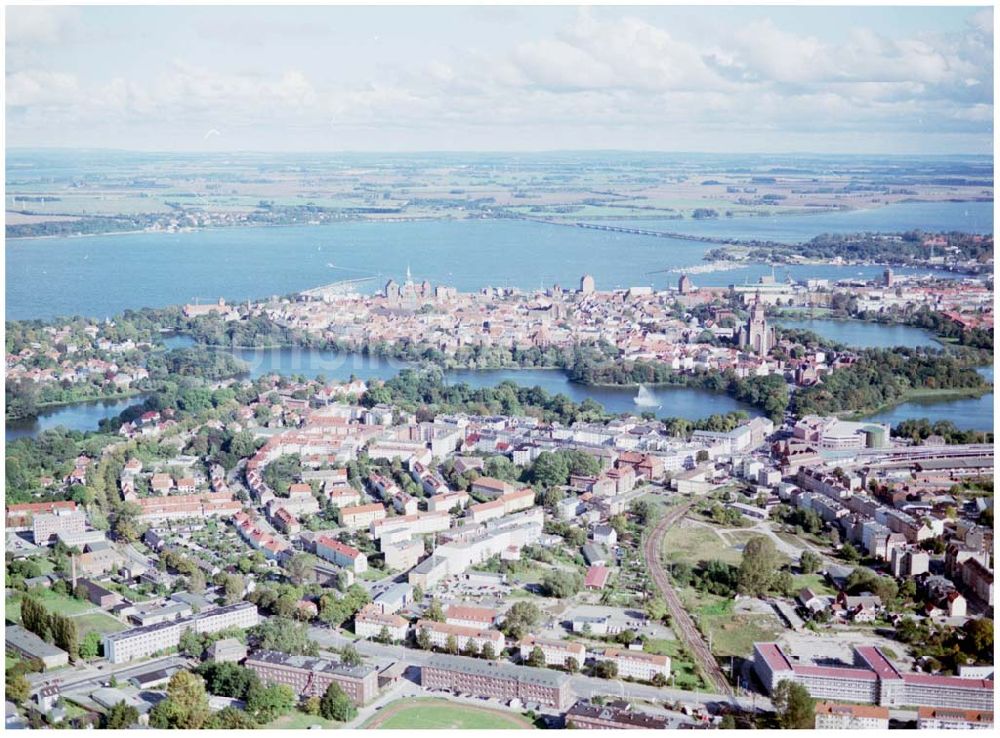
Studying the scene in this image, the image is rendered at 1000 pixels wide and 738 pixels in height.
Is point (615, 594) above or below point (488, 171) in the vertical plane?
below

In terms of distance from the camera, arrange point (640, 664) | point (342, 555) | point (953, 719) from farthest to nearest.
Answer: point (342, 555) < point (640, 664) < point (953, 719)

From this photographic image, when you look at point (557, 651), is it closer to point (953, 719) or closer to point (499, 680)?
point (499, 680)

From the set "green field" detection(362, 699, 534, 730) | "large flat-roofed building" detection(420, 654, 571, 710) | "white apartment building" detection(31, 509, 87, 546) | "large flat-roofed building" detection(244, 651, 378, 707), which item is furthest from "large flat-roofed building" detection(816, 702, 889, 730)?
"white apartment building" detection(31, 509, 87, 546)

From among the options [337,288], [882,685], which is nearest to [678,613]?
[882,685]

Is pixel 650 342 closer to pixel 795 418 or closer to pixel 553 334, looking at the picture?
pixel 553 334

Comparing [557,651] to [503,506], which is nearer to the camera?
[557,651]

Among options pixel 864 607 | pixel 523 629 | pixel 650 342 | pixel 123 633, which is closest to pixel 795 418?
pixel 650 342

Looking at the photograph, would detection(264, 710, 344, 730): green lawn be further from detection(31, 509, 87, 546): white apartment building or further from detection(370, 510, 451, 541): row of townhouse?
detection(31, 509, 87, 546): white apartment building
